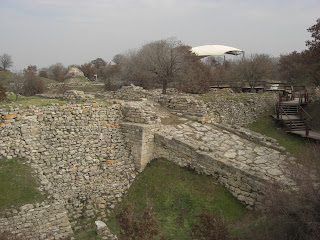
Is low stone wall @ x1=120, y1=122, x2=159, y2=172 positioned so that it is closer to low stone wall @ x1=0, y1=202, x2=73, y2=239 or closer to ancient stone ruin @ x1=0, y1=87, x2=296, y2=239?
ancient stone ruin @ x1=0, y1=87, x2=296, y2=239

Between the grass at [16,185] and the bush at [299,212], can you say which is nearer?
the bush at [299,212]

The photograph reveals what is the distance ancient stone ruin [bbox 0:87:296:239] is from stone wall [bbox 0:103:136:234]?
2cm

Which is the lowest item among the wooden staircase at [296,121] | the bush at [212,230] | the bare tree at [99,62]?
the bush at [212,230]

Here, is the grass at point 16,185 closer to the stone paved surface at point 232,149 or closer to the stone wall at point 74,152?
the stone wall at point 74,152

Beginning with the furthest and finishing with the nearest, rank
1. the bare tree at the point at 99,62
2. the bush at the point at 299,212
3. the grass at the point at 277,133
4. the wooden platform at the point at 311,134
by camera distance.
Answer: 1. the bare tree at the point at 99,62
2. the wooden platform at the point at 311,134
3. the grass at the point at 277,133
4. the bush at the point at 299,212

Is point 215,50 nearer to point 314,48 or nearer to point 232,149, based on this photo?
point 314,48

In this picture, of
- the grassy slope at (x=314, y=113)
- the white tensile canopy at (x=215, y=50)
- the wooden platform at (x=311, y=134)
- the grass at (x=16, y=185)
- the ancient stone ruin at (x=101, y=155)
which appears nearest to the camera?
the grass at (x=16, y=185)

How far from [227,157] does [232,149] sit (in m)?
0.88

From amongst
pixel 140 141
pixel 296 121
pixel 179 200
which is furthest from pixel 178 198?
pixel 296 121

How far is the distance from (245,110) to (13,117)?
40.7 ft

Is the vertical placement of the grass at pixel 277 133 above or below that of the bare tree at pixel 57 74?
below

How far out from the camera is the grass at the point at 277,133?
35.1 feet

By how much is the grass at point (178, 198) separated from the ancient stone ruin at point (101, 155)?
27cm

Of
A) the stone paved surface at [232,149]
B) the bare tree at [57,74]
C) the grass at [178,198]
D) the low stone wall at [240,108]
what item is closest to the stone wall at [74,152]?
the grass at [178,198]
